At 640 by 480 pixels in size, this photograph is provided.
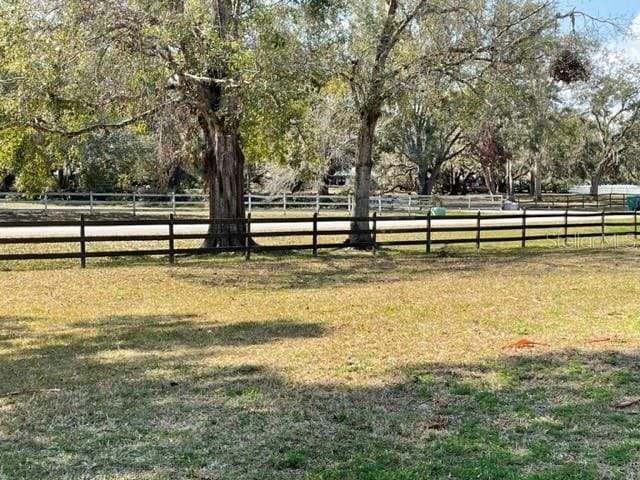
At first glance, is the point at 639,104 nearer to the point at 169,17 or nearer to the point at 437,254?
the point at 437,254

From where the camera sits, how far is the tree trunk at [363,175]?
18547mm

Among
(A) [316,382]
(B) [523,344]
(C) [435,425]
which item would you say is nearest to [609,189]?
(B) [523,344]

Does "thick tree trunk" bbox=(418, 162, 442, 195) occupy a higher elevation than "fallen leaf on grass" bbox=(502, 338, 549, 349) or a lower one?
higher

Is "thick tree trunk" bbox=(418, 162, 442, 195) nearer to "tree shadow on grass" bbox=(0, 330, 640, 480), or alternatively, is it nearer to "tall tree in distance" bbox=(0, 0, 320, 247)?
"tall tree in distance" bbox=(0, 0, 320, 247)

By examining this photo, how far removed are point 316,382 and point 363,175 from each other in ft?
45.1

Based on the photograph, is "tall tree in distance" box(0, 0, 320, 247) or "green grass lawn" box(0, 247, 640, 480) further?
"tall tree in distance" box(0, 0, 320, 247)

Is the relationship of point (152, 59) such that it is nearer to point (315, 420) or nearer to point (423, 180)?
point (315, 420)

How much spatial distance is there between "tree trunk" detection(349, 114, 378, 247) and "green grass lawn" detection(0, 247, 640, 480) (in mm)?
6900

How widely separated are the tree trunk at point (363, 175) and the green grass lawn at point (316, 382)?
6.90 metres

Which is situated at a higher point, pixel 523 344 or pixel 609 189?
pixel 609 189

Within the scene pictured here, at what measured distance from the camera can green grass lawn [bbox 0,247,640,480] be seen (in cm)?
405

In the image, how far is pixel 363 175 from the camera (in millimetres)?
19047

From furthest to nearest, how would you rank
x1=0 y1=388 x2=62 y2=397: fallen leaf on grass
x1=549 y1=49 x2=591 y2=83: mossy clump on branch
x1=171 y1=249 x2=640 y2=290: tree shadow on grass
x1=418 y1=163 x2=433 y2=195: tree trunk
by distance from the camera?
x1=418 y1=163 x2=433 y2=195: tree trunk, x1=549 y1=49 x2=591 y2=83: mossy clump on branch, x1=171 y1=249 x2=640 y2=290: tree shadow on grass, x1=0 y1=388 x2=62 y2=397: fallen leaf on grass

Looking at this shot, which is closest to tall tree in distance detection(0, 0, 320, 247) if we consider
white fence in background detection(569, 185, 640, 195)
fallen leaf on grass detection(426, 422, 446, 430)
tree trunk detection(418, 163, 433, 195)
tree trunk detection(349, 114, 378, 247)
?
tree trunk detection(349, 114, 378, 247)
